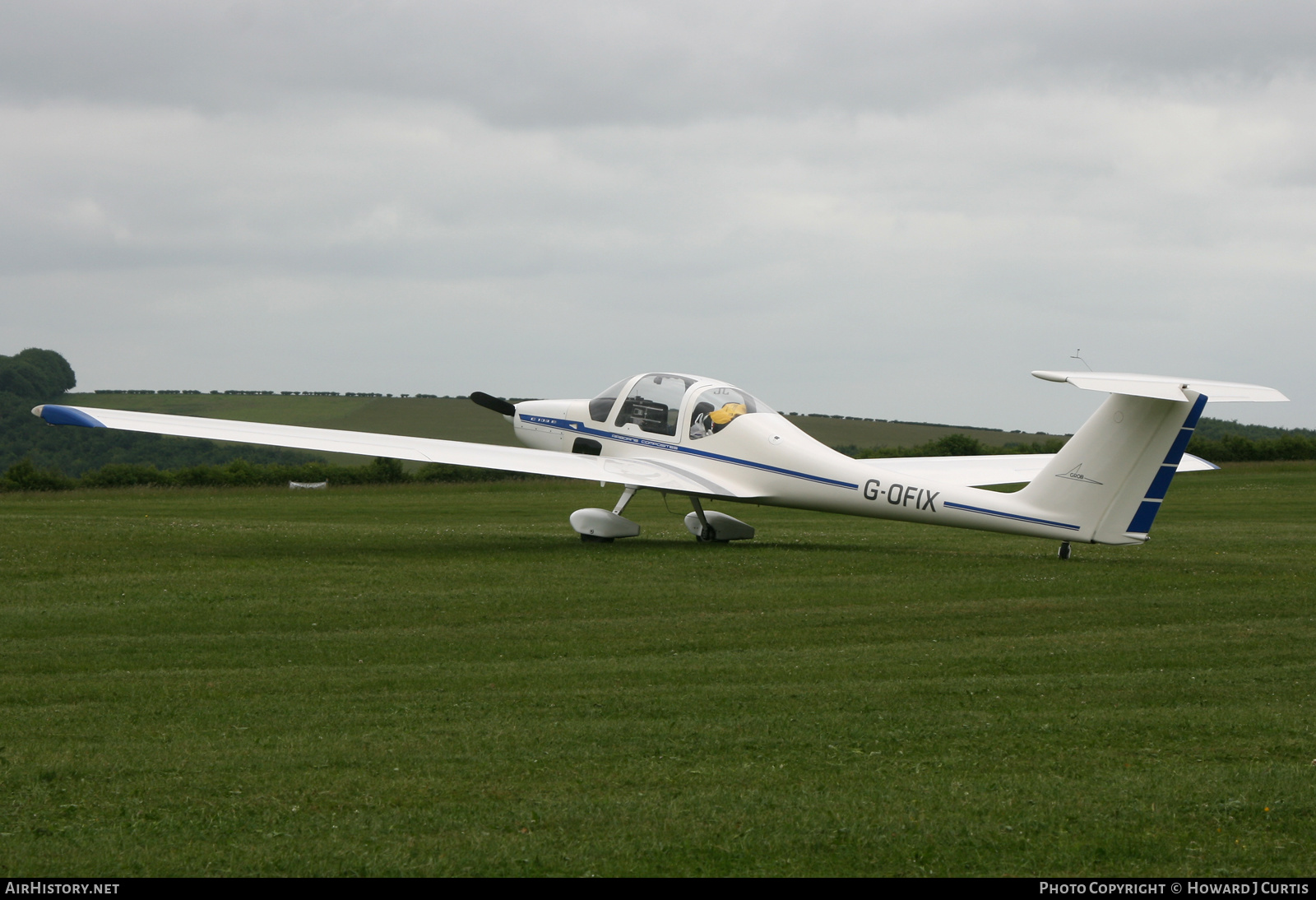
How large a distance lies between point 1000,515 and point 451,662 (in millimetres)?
7846

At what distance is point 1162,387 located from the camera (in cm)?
1291

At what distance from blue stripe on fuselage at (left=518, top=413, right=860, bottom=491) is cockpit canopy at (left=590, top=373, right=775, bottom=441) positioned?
18 centimetres

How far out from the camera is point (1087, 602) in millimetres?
12039

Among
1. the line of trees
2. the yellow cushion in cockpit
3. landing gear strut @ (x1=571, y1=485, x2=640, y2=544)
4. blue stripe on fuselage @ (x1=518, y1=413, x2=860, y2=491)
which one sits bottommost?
landing gear strut @ (x1=571, y1=485, x2=640, y2=544)

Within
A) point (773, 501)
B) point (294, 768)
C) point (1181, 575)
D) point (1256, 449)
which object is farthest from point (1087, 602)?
point (1256, 449)

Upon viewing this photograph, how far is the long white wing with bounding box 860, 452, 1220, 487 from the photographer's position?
18.2 metres

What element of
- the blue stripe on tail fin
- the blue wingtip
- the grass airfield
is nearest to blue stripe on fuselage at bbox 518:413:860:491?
the grass airfield

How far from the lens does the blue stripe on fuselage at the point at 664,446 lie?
16.5m

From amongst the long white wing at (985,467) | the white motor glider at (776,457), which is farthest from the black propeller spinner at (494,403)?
the long white wing at (985,467)

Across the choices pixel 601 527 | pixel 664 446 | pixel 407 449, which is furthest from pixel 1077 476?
pixel 407 449

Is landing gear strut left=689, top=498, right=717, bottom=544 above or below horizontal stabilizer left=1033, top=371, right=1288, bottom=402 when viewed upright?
below

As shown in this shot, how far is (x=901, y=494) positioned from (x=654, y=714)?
8482mm

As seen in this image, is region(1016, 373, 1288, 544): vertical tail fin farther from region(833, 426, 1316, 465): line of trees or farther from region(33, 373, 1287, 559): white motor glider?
region(833, 426, 1316, 465): line of trees

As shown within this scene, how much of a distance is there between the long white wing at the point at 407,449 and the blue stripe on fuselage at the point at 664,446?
27cm
